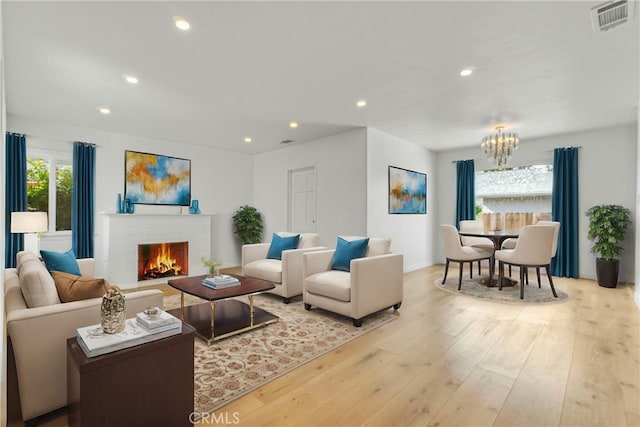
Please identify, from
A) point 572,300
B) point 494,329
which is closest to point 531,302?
point 572,300

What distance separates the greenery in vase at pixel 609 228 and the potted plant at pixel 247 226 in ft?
19.3

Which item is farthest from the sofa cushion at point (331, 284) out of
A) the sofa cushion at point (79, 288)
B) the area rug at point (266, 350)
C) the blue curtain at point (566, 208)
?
the blue curtain at point (566, 208)

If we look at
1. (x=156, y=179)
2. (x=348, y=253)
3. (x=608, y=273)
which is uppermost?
(x=156, y=179)

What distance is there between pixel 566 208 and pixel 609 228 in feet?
2.68

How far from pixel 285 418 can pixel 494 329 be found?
7.56 feet

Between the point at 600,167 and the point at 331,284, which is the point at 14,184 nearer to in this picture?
the point at 331,284

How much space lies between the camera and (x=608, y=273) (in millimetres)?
4699

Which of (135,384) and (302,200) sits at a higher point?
(302,200)

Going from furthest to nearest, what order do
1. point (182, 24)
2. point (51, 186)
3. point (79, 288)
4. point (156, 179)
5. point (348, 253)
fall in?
point (156, 179) < point (51, 186) < point (348, 253) < point (182, 24) < point (79, 288)

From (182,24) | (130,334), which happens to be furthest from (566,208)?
(130,334)

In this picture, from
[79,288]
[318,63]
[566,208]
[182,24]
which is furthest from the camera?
[566,208]

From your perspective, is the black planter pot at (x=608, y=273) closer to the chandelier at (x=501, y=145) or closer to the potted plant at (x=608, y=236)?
the potted plant at (x=608, y=236)

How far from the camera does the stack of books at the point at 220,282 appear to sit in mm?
3039

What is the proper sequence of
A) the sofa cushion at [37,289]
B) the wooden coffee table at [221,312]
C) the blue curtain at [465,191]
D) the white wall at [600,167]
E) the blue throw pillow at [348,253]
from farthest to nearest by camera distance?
the blue curtain at [465,191] < the white wall at [600,167] < the blue throw pillow at [348,253] < the wooden coffee table at [221,312] < the sofa cushion at [37,289]
